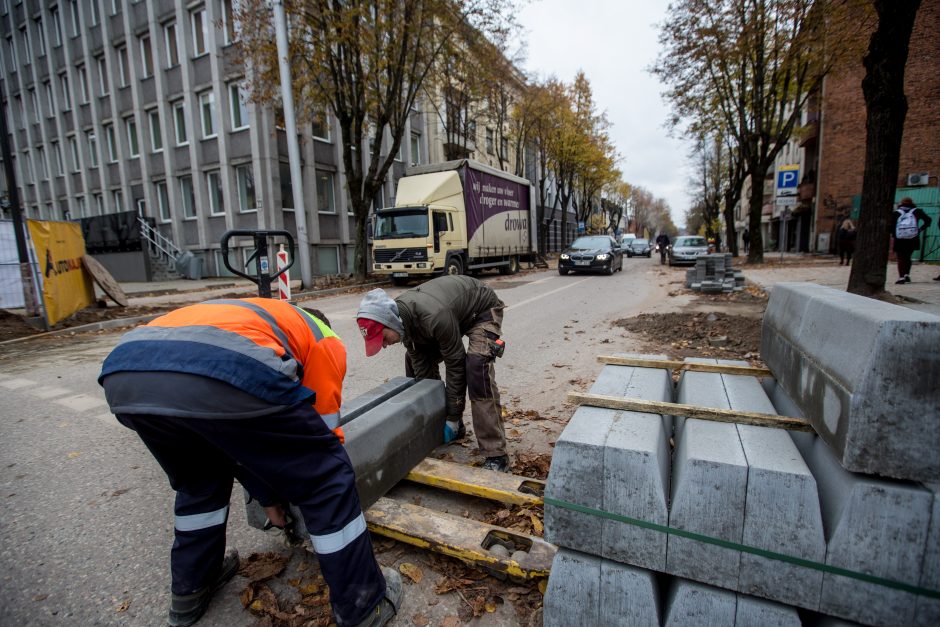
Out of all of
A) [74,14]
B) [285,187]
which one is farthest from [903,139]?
[74,14]

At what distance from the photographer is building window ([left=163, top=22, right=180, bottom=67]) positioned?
2144 centimetres

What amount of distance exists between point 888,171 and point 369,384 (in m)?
7.93

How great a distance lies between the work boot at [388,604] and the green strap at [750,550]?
0.78 metres

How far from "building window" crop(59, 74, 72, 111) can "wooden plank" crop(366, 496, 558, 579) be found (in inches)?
1361

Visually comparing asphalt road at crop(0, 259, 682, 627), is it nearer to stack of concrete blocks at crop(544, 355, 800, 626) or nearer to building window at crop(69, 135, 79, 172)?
stack of concrete blocks at crop(544, 355, 800, 626)

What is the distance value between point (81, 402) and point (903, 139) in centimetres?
3459

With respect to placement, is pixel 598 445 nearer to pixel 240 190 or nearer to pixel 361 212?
pixel 361 212

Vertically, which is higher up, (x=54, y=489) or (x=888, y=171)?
(x=888, y=171)

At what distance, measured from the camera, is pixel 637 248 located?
139 ft

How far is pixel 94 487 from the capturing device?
123 inches

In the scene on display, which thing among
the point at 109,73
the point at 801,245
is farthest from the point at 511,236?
the point at 801,245

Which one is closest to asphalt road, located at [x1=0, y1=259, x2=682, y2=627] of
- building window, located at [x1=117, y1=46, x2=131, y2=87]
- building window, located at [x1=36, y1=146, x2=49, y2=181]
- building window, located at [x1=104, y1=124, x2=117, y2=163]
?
building window, located at [x1=117, y1=46, x2=131, y2=87]

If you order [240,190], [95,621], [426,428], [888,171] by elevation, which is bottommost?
[95,621]

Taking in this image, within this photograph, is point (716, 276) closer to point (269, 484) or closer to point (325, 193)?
point (269, 484)
